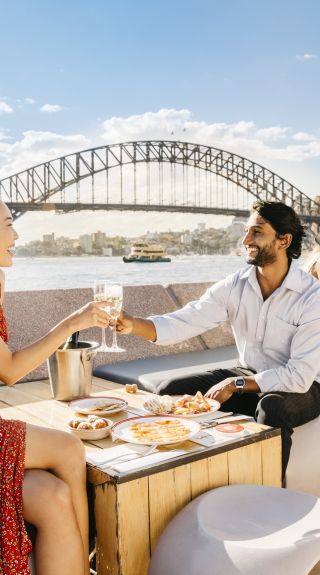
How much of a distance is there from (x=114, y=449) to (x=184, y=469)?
0.18m

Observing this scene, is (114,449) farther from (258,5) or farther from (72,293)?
(258,5)

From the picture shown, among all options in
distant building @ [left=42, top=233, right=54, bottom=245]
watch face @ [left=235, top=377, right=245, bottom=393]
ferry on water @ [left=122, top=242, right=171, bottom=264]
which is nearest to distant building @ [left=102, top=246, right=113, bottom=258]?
distant building @ [left=42, top=233, right=54, bottom=245]

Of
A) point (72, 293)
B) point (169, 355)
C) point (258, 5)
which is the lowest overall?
point (169, 355)

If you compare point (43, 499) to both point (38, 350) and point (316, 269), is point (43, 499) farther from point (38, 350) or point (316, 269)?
point (316, 269)

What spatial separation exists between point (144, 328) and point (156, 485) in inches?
41.4

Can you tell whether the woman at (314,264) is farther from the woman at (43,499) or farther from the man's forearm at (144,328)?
the woman at (43,499)

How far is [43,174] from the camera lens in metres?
42.0

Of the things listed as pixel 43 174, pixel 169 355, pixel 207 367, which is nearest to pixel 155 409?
pixel 207 367

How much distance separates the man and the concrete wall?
84 centimetres

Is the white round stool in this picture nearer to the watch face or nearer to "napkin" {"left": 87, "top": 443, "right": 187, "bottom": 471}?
"napkin" {"left": 87, "top": 443, "right": 187, "bottom": 471}

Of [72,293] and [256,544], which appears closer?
[256,544]

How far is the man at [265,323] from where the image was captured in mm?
2080

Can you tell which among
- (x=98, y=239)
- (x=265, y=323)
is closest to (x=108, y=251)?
(x=98, y=239)

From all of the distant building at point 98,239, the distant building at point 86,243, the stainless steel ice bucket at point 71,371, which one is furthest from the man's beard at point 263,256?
the distant building at point 98,239
